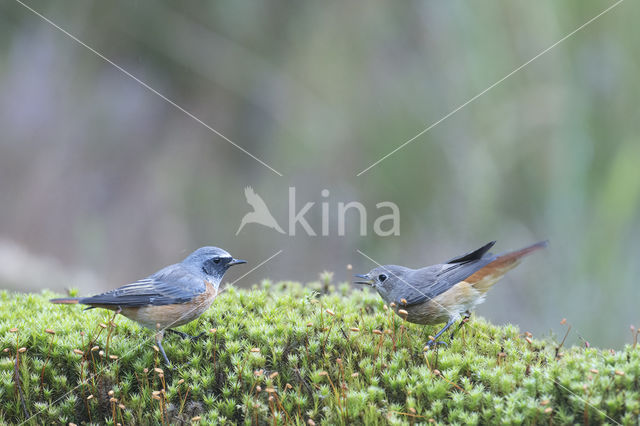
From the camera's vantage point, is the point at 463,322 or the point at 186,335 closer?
the point at 186,335

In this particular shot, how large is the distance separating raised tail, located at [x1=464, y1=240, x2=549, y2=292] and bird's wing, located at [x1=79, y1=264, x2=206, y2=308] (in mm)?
1959

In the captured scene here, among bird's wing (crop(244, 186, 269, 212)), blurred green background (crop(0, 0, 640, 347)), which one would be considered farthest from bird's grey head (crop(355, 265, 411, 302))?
bird's wing (crop(244, 186, 269, 212))

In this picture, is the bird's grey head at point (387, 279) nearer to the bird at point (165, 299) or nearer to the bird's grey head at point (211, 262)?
the bird's grey head at point (211, 262)

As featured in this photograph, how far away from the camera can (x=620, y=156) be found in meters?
4.90

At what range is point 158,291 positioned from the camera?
11.3 feet

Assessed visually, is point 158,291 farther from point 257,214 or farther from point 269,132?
point 269,132

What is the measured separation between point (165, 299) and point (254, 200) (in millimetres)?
3936

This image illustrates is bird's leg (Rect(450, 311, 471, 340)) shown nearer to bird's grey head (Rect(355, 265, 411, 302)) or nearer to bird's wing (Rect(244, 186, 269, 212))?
bird's grey head (Rect(355, 265, 411, 302))

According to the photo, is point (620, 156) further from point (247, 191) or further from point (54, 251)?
point (54, 251)

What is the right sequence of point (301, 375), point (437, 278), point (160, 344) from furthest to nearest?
point (437, 278) < point (160, 344) < point (301, 375)

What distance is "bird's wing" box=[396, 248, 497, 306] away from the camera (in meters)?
3.58

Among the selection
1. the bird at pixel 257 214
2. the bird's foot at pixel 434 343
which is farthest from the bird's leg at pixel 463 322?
the bird at pixel 257 214

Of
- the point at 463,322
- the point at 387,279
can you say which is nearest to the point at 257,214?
the point at 387,279

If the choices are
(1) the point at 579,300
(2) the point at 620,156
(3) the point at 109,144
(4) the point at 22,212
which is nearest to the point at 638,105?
(2) the point at 620,156
